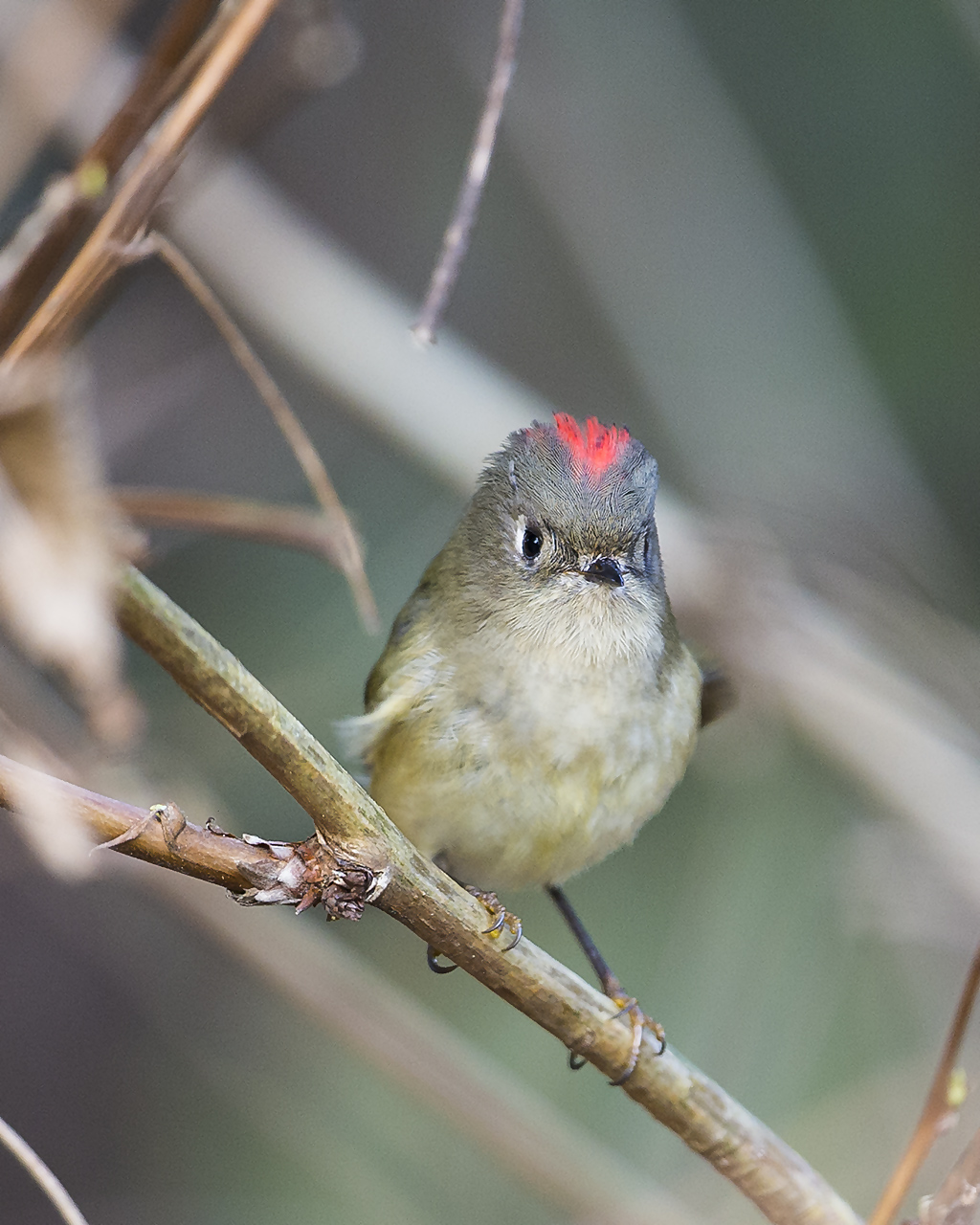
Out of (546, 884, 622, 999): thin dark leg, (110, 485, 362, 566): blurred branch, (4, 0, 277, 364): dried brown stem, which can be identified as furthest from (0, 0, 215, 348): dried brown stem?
(546, 884, 622, 999): thin dark leg

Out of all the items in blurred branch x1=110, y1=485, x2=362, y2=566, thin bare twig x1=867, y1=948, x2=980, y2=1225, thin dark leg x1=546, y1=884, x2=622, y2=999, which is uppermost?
thin dark leg x1=546, y1=884, x2=622, y2=999

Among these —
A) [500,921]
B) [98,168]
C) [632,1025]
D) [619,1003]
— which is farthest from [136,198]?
[619,1003]

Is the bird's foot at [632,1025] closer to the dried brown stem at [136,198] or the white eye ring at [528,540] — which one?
the white eye ring at [528,540]

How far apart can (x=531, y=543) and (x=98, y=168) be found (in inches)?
47.1

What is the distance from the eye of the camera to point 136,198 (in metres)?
1.33

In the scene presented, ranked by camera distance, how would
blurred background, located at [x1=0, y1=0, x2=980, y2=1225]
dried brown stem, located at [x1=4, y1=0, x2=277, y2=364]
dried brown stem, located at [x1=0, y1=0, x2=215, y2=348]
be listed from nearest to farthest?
dried brown stem, located at [x1=4, y1=0, x2=277, y2=364]
dried brown stem, located at [x1=0, y1=0, x2=215, y2=348]
blurred background, located at [x1=0, y1=0, x2=980, y2=1225]

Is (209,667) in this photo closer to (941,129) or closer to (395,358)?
(395,358)

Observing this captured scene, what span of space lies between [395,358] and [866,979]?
2.26 metres

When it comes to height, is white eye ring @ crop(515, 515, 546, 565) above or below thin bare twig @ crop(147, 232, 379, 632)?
above

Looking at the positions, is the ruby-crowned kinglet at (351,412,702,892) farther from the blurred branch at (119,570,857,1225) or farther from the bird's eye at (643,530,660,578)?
the blurred branch at (119,570,857,1225)

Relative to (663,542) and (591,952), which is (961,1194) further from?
(663,542)

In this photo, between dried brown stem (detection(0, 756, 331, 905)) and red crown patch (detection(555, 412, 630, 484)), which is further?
red crown patch (detection(555, 412, 630, 484))

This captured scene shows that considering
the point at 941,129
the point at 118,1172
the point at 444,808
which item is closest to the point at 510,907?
the point at 118,1172

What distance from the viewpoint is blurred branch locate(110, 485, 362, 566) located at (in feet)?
5.00
